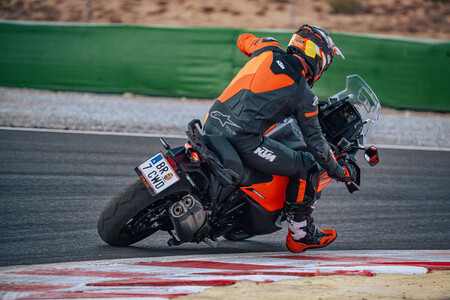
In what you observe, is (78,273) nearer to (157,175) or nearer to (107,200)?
(157,175)

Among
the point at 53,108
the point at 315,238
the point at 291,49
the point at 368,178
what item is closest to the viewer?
the point at 291,49

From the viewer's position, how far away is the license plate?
4250 mm

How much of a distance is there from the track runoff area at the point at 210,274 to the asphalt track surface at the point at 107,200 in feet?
1.00

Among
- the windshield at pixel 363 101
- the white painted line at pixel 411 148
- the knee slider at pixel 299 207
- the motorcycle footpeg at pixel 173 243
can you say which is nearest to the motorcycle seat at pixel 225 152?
the knee slider at pixel 299 207

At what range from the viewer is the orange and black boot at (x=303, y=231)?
4859 millimetres

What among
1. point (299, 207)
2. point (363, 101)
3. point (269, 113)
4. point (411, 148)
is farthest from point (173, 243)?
point (411, 148)

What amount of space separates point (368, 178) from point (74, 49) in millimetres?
7693

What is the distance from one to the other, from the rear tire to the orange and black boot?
3.10 feet

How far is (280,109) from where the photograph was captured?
14.5ft

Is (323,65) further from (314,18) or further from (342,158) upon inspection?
(314,18)

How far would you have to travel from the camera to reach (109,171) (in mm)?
7430

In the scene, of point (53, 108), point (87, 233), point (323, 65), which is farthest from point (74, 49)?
point (323, 65)

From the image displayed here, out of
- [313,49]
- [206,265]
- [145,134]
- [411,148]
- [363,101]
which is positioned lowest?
[411,148]

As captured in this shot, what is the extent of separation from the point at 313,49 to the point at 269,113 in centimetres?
58
